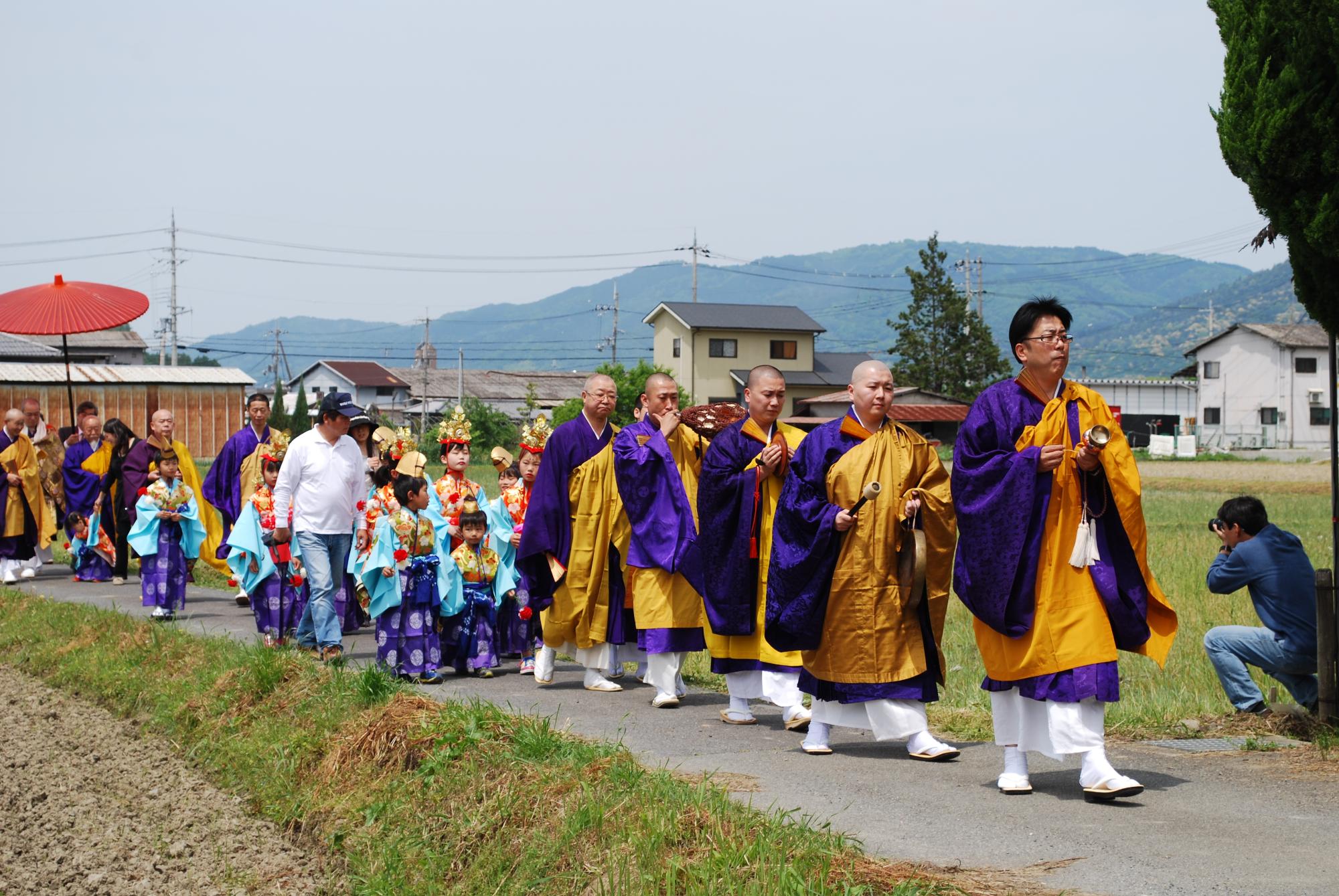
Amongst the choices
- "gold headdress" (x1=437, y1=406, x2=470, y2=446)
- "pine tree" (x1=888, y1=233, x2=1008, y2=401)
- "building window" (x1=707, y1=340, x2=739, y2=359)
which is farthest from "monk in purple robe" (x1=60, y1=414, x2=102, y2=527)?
"pine tree" (x1=888, y1=233, x2=1008, y2=401)

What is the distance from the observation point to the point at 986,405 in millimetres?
6668

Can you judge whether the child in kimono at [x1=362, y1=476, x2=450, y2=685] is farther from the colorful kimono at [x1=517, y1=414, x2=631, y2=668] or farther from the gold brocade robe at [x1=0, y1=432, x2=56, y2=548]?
the gold brocade robe at [x1=0, y1=432, x2=56, y2=548]

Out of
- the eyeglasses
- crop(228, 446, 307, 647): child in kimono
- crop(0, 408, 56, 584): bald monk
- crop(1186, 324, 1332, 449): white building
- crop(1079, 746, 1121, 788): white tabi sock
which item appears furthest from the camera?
crop(1186, 324, 1332, 449): white building

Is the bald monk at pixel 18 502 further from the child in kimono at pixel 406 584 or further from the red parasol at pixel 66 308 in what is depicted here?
the child in kimono at pixel 406 584

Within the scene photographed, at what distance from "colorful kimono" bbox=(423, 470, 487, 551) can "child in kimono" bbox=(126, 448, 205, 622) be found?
15.0 feet

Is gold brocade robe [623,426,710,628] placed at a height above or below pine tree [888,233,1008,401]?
below

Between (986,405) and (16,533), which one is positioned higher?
(986,405)

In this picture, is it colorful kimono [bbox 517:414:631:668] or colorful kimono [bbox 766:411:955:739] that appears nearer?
colorful kimono [bbox 766:411:955:739]

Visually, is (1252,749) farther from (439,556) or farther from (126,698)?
(126,698)

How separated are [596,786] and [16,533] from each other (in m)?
13.5

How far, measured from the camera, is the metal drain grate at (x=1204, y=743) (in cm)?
742

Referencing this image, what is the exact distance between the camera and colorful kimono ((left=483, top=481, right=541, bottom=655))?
10539 mm

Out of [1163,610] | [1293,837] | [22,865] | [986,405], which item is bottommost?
[22,865]

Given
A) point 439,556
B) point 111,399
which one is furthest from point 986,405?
point 111,399
